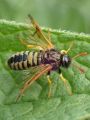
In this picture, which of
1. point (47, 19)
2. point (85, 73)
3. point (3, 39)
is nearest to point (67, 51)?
point (85, 73)

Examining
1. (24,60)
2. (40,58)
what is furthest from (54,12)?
(24,60)

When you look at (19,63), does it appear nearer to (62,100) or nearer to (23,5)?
(62,100)

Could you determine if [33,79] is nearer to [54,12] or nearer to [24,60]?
[24,60]

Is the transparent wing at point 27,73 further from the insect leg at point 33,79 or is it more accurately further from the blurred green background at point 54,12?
the blurred green background at point 54,12

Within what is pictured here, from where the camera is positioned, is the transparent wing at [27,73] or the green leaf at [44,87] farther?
the transparent wing at [27,73]

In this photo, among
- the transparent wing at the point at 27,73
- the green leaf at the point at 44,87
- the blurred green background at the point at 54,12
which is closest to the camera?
the green leaf at the point at 44,87

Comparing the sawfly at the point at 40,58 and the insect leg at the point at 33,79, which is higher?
the sawfly at the point at 40,58

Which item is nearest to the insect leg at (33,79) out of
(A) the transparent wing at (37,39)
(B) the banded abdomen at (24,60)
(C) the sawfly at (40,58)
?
(C) the sawfly at (40,58)
